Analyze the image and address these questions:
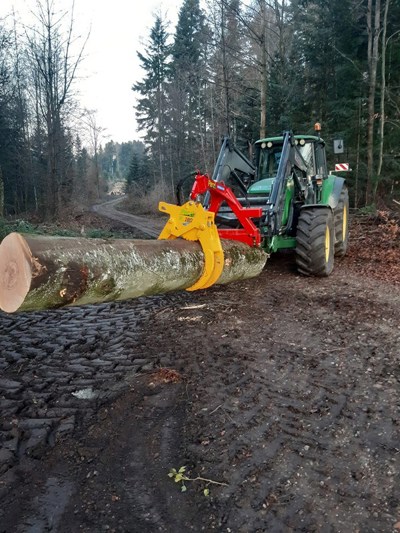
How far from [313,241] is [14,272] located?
15.6ft

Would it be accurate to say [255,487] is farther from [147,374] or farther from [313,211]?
[313,211]

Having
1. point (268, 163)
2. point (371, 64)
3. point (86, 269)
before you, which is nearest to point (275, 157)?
point (268, 163)

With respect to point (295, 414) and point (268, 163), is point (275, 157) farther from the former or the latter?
point (295, 414)

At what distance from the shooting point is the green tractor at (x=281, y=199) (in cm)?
564

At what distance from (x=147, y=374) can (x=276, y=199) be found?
11.5 ft

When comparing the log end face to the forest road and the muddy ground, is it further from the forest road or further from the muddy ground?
the forest road

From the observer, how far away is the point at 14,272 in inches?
112

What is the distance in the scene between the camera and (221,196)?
562cm

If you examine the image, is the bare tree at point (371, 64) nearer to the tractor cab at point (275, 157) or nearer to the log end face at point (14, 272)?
the tractor cab at point (275, 157)

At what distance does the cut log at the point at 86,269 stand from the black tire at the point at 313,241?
2.63 metres

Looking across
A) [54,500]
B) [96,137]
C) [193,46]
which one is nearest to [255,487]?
[54,500]

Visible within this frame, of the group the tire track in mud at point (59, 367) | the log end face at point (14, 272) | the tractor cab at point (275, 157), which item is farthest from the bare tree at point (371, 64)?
the log end face at point (14, 272)

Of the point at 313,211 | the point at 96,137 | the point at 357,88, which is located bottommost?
the point at 313,211

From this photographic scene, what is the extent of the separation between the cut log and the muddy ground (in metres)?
0.76
